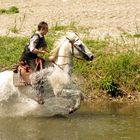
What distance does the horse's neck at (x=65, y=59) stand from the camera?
14.5 meters

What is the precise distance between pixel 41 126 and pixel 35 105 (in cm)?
104

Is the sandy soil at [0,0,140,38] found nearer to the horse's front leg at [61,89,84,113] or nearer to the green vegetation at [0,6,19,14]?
the green vegetation at [0,6,19,14]

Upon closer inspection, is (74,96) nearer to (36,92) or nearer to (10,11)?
(36,92)

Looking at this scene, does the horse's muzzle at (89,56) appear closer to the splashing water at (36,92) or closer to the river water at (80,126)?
the splashing water at (36,92)

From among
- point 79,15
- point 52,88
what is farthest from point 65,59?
point 79,15

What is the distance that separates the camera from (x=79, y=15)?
2592cm

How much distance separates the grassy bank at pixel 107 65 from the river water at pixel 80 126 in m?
1.13

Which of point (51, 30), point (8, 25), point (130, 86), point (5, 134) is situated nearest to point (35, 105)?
point (5, 134)

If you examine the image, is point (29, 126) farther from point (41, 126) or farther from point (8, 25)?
point (8, 25)

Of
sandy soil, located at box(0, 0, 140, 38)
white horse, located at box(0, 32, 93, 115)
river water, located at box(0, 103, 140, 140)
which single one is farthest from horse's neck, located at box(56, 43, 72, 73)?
sandy soil, located at box(0, 0, 140, 38)

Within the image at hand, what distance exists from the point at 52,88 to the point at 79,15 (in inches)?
467

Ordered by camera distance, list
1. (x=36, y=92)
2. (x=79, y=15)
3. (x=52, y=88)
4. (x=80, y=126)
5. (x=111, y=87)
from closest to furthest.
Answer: (x=80, y=126) → (x=52, y=88) → (x=36, y=92) → (x=111, y=87) → (x=79, y=15)

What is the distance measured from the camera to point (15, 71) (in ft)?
48.1

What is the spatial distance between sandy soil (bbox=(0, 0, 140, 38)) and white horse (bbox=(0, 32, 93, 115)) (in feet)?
23.4
